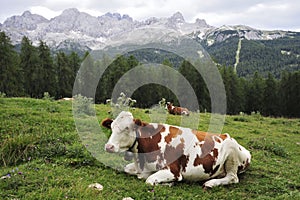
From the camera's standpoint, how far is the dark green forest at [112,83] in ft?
144

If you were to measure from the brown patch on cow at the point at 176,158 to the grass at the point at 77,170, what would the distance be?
14.0 inches

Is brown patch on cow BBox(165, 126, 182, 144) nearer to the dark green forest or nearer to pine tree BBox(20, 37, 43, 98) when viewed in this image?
the dark green forest

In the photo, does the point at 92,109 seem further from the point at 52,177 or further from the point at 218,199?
the point at 218,199

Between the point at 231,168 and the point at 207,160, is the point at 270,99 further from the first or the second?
the point at 207,160

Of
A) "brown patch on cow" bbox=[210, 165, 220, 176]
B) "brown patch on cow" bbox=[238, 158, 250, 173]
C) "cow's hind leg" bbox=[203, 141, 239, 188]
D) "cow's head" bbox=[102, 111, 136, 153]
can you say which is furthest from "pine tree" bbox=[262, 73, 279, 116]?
"cow's head" bbox=[102, 111, 136, 153]

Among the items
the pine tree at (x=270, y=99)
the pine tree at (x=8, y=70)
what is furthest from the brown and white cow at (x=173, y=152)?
the pine tree at (x=270, y=99)

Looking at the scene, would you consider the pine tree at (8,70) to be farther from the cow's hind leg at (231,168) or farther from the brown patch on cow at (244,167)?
the cow's hind leg at (231,168)

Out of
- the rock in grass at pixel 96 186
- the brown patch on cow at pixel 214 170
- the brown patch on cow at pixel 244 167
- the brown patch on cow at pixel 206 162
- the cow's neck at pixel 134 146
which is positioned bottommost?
the brown patch on cow at pixel 244 167

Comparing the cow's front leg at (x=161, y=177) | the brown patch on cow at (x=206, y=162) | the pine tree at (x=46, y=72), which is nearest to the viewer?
the cow's front leg at (x=161, y=177)

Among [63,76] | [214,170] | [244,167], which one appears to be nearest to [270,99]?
[63,76]

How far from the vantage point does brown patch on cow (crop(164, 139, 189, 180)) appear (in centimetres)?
674

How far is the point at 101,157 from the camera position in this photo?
A: 8.00 m

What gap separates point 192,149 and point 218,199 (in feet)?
4.28

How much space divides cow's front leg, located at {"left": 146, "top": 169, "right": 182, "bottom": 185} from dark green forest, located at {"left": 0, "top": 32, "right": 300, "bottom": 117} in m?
37.2
